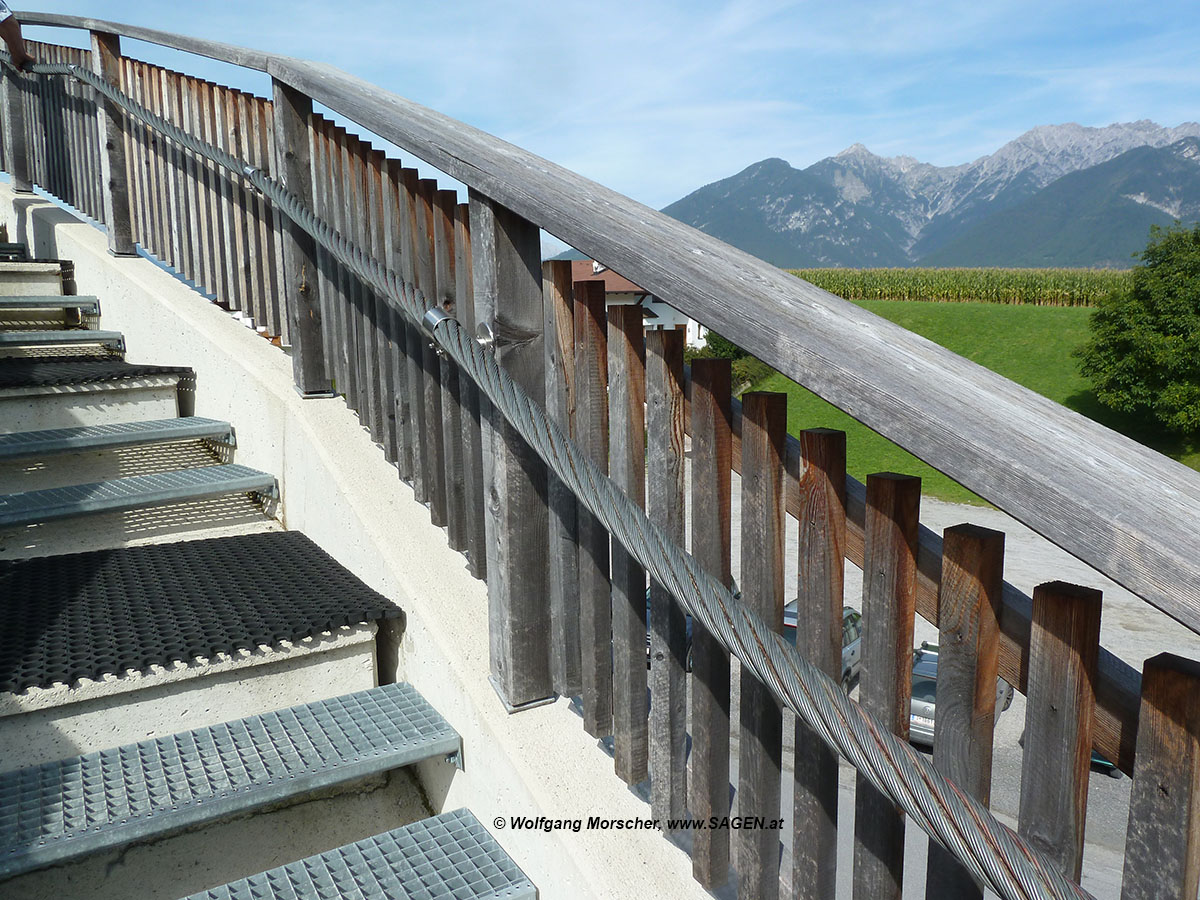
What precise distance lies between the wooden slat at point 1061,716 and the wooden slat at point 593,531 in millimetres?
758

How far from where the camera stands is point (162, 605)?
6.49 feet

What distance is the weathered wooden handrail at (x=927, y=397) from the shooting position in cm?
64

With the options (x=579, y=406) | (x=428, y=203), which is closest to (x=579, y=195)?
(x=579, y=406)

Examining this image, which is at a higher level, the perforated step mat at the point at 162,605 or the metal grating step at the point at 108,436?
the metal grating step at the point at 108,436

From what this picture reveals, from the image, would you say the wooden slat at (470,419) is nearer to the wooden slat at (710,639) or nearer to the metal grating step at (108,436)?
the wooden slat at (710,639)

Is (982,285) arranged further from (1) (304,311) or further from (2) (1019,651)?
(2) (1019,651)

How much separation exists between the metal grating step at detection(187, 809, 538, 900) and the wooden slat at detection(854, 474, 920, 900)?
0.67 meters

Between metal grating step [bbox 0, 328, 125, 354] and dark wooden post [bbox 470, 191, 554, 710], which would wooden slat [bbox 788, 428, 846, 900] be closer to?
dark wooden post [bbox 470, 191, 554, 710]

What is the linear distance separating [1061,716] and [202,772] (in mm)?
1422

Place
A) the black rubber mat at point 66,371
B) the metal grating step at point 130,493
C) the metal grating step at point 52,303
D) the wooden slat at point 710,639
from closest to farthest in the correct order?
the wooden slat at point 710,639, the metal grating step at point 130,493, the black rubber mat at point 66,371, the metal grating step at point 52,303

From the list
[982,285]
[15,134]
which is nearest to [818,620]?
[15,134]

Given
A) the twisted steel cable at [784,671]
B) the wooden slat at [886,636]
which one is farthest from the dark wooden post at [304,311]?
the wooden slat at [886,636]

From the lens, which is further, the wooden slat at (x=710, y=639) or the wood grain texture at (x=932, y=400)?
the wooden slat at (x=710, y=639)

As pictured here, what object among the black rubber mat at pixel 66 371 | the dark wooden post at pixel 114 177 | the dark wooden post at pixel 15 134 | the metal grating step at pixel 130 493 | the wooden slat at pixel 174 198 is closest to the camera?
the metal grating step at pixel 130 493
